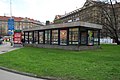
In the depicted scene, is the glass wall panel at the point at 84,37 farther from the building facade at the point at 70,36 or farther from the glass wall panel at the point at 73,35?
the glass wall panel at the point at 73,35

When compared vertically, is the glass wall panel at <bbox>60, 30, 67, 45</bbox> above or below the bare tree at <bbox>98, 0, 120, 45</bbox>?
below

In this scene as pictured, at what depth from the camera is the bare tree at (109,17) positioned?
4534 centimetres

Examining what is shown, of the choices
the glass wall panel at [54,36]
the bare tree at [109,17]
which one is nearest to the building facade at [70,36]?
the glass wall panel at [54,36]

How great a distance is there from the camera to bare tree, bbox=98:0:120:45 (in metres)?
45.3

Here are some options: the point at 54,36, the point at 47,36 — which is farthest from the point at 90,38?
the point at 47,36

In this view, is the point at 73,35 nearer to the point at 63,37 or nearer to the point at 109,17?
the point at 63,37

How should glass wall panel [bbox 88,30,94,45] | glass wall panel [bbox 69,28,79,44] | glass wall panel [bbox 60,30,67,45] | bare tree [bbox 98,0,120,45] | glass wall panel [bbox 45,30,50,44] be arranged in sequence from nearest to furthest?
1. glass wall panel [bbox 69,28,79,44]
2. glass wall panel [bbox 60,30,67,45]
3. glass wall panel [bbox 88,30,94,45]
4. glass wall panel [bbox 45,30,50,44]
5. bare tree [bbox 98,0,120,45]

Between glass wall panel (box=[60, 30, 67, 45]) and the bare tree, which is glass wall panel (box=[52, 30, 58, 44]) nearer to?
glass wall panel (box=[60, 30, 67, 45])

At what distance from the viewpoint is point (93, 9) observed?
4666 centimetres

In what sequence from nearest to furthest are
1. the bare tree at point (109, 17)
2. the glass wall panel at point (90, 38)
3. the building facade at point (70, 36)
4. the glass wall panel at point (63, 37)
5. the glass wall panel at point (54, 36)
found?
the building facade at point (70, 36), the glass wall panel at point (63, 37), the glass wall panel at point (90, 38), the glass wall panel at point (54, 36), the bare tree at point (109, 17)

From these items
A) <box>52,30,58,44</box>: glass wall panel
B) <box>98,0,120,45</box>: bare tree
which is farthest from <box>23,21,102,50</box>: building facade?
<box>98,0,120,45</box>: bare tree

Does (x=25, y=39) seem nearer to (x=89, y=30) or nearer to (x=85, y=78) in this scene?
(x=89, y=30)

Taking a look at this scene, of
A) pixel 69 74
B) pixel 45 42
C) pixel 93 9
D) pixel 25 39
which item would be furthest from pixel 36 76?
pixel 93 9

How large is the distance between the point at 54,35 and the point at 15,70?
67.3 feet
